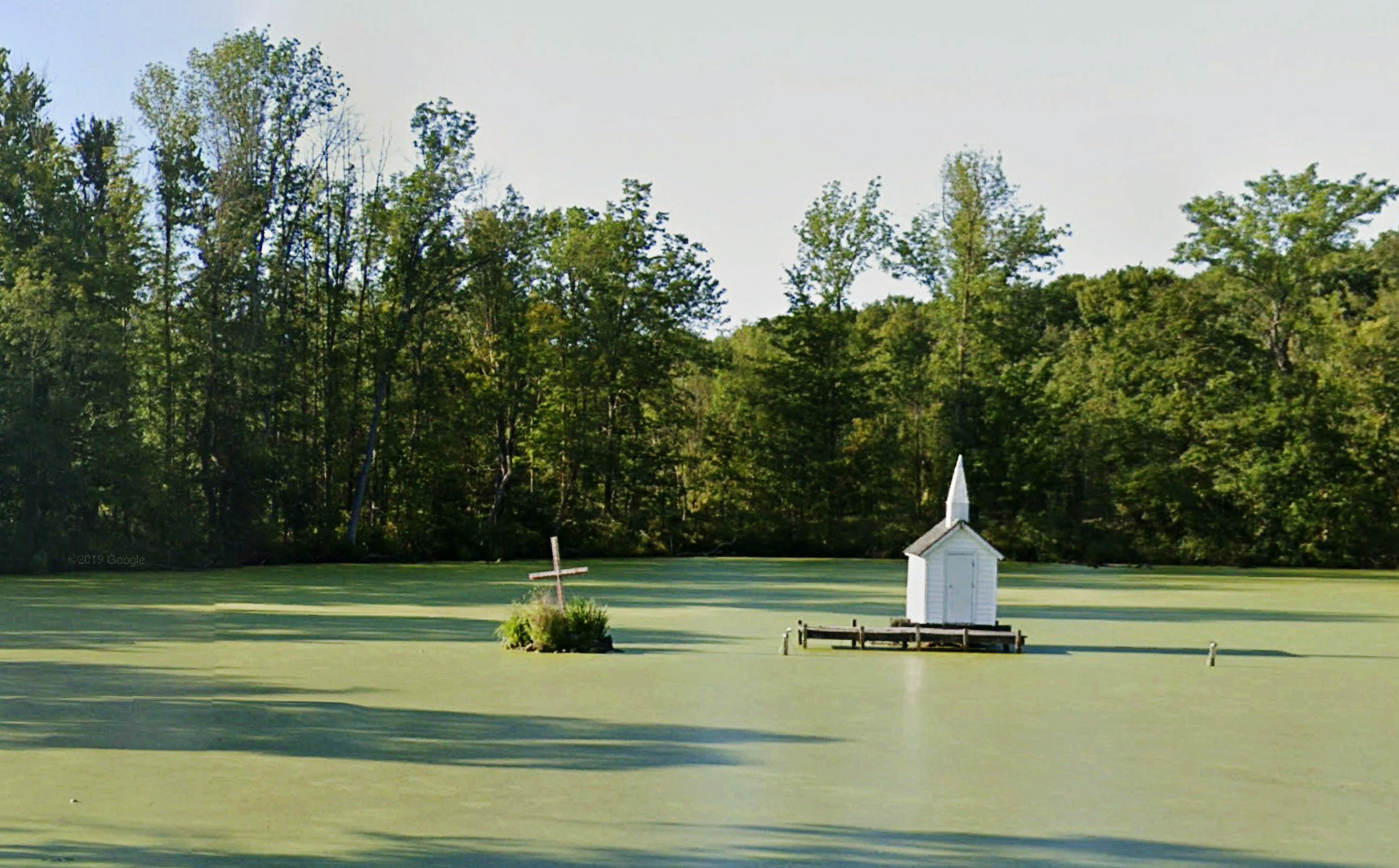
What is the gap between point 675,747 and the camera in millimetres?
10422

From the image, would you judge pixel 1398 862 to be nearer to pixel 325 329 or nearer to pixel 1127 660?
pixel 1127 660

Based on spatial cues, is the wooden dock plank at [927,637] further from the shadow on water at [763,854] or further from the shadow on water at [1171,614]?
the shadow on water at [763,854]

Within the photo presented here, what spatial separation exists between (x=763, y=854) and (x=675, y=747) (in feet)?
10.1

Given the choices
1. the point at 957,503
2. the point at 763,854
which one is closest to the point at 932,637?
the point at 957,503

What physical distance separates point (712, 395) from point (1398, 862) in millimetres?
43483

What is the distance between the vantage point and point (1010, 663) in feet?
52.8

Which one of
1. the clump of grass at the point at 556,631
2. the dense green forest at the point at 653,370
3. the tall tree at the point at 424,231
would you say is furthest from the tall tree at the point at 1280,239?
the clump of grass at the point at 556,631

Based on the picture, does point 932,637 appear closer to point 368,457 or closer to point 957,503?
point 957,503

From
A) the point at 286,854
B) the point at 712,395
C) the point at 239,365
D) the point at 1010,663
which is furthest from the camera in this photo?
the point at 712,395

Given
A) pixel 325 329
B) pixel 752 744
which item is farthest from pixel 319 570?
pixel 752 744

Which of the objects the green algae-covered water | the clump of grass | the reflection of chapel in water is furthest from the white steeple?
the clump of grass

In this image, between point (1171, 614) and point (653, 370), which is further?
point (653, 370)

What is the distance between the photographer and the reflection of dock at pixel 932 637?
56.4 feet

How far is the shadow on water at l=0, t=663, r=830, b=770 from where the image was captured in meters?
9.92
